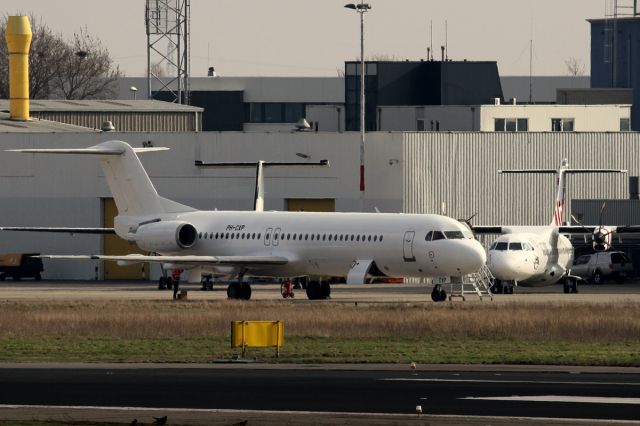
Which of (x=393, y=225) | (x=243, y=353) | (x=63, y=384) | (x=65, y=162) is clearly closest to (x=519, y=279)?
(x=393, y=225)

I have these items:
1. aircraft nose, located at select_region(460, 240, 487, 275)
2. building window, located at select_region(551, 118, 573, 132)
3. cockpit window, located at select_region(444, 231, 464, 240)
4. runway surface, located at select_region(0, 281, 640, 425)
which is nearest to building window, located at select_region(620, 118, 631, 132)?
building window, located at select_region(551, 118, 573, 132)

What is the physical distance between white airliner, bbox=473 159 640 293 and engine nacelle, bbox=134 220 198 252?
11.8 meters

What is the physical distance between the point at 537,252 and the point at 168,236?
14.7 m

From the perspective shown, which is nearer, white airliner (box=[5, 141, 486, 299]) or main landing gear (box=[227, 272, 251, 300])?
white airliner (box=[5, 141, 486, 299])

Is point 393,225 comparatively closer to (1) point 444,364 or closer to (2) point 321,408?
(1) point 444,364

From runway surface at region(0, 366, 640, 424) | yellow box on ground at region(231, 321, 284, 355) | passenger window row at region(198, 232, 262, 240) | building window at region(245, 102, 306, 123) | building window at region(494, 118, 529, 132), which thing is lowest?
runway surface at region(0, 366, 640, 424)

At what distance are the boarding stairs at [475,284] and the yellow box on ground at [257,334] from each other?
2364cm

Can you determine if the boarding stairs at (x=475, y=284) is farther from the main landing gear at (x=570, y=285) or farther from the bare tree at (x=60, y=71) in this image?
the bare tree at (x=60, y=71)

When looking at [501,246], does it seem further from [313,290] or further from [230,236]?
[230,236]

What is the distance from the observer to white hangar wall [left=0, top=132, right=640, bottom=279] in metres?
76.1

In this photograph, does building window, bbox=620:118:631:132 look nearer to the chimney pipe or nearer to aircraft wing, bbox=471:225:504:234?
aircraft wing, bbox=471:225:504:234

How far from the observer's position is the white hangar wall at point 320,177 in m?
76.1

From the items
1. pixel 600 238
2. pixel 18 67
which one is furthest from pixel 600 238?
pixel 18 67

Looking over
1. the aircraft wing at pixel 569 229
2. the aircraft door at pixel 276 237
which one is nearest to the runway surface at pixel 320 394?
the aircraft door at pixel 276 237
